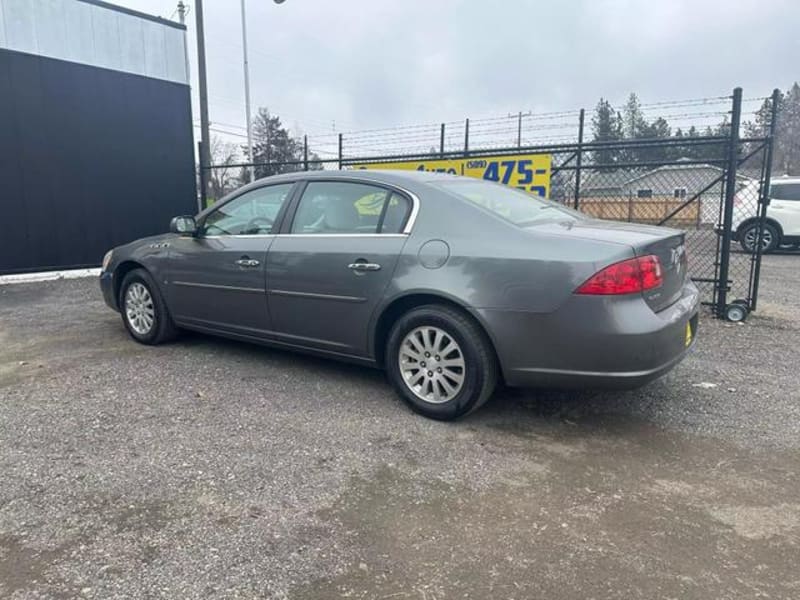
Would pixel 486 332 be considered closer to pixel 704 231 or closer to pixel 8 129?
pixel 704 231

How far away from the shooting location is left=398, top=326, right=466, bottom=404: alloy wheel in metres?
3.53

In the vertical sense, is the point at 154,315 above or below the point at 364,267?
below

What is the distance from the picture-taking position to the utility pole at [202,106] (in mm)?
10867

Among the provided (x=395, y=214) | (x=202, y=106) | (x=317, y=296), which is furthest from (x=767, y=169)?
(x=202, y=106)

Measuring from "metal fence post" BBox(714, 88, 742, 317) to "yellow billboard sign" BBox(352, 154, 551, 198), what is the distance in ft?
5.98

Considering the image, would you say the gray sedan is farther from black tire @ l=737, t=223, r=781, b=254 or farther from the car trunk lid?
black tire @ l=737, t=223, r=781, b=254

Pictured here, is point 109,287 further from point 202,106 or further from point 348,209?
point 202,106

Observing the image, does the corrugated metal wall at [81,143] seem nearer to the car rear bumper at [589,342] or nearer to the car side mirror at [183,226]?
the car side mirror at [183,226]

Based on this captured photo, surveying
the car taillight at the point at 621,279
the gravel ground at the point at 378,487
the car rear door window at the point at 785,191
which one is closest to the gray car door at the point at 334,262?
the gravel ground at the point at 378,487

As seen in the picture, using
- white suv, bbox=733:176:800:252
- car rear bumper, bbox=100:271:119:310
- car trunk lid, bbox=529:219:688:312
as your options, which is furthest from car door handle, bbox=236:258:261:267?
white suv, bbox=733:176:800:252

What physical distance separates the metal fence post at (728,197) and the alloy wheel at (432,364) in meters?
3.88

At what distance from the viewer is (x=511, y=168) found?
23.1 ft

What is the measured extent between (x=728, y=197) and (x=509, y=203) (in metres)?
3.18

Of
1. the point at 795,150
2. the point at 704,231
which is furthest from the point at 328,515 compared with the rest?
the point at 795,150
